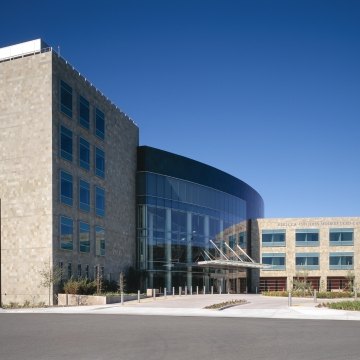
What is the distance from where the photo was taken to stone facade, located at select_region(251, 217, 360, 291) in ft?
256

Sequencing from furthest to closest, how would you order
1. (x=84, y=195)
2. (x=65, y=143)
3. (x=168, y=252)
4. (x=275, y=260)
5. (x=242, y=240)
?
(x=275, y=260) < (x=242, y=240) < (x=168, y=252) < (x=84, y=195) < (x=65, y=143)

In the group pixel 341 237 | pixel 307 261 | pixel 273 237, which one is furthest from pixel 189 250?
pixel 341 237

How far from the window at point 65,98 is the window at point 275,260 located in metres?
42.6

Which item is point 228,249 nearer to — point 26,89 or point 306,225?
point 306,225

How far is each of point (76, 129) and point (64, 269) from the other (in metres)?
11.6

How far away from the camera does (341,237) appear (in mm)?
78812

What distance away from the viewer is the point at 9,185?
44000mm

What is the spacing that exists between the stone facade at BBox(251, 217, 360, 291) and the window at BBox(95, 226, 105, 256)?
34.1m

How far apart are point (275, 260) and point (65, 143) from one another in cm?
4323

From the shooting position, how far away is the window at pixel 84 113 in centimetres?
4881

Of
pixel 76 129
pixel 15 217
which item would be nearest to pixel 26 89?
pixel 76 129

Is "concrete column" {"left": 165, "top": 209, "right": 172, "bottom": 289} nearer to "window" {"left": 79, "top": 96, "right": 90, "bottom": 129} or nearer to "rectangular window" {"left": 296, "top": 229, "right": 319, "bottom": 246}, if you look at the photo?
"window" {"left": 79, "top": 96, "right": 90, "bottom": 129}

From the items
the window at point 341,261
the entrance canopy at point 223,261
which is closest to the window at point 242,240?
the entrance canopy at point 223,261

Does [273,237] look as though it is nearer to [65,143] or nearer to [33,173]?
[65,143]
